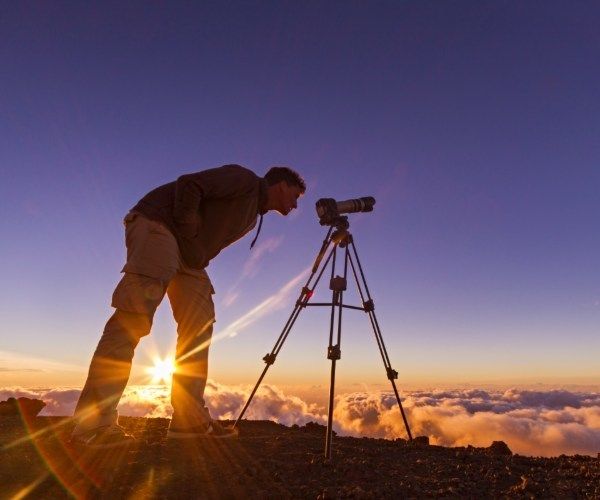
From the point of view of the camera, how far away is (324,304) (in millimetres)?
6133

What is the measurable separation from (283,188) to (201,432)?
3.09 metres

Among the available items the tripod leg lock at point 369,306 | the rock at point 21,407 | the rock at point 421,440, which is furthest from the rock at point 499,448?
the rock at point 21,407

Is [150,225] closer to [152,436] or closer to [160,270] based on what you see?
[160,270]

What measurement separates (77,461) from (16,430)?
2886mm

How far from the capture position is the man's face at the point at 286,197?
17.9 feet

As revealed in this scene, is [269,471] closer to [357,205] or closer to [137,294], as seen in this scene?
[137,294]

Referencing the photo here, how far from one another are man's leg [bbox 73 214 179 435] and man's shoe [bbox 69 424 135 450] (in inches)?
1.9

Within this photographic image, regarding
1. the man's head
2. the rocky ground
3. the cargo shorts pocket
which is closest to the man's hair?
the man's head

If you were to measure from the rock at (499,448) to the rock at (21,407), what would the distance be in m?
7.59

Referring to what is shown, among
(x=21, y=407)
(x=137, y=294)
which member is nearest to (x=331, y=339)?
(x=137, y=294)

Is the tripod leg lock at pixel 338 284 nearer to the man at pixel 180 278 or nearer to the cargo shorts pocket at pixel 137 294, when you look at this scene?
the man at pixel 180 278

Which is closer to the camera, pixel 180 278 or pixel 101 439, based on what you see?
pixel 101 439

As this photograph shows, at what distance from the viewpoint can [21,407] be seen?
7.94 metres

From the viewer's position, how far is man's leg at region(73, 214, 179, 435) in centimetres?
415
